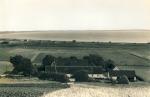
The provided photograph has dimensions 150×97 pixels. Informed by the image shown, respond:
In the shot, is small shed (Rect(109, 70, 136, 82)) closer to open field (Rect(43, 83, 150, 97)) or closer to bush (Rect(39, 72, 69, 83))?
open field (Rect(43, 83, 150, 97))

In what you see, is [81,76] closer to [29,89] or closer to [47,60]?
[47,60]

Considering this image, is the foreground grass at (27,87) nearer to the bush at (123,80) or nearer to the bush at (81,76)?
the bush at (81,76)

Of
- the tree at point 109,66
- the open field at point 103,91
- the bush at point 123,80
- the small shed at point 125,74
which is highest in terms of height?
the tree at point 109,66

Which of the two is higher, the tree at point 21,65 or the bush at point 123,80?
the tree at point 21,65

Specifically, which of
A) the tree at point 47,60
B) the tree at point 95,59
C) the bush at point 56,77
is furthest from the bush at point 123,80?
the tree at point 47,60
